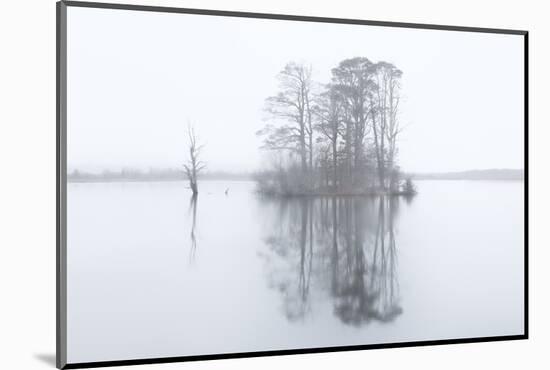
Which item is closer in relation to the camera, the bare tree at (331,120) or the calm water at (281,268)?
the calm water at (281,268)

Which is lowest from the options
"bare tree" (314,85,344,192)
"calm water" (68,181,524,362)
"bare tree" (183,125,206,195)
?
"calm water" (68,181,524,362)

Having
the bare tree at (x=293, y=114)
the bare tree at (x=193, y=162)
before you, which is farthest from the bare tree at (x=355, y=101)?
the bare tree at (x=193, y=162)

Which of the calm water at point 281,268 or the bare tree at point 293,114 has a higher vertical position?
the bare tree at point 293,114

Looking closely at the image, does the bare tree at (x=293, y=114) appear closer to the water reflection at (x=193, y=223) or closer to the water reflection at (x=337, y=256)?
the water reflection at (x=337, y=256)

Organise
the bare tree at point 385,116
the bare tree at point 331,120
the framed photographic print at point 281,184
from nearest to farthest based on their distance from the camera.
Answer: the framed photographic print at point 281,184, the bare tree at point 331,120, the bare tree at point 385,116

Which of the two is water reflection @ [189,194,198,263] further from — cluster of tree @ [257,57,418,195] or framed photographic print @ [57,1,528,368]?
cluster of tree @ [257,57,418,195]

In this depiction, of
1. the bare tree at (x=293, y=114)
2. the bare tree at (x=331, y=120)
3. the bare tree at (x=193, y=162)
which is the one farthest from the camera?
the bare tree at (x=331, y=120)

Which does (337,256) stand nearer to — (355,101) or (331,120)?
(331,120)

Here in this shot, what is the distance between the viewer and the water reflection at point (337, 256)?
18.5 feet

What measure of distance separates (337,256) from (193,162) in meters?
1.22

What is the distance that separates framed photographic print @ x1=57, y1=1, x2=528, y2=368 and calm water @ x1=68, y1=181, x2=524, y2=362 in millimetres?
12

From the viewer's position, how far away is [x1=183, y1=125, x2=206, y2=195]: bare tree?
5473mm

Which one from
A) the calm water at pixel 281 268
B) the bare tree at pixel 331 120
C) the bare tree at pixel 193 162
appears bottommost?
the calm water at pixel 281 268

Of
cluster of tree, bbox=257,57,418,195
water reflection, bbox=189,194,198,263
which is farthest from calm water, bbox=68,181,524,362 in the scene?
cluster of tree, bbox=257,57,418,195
